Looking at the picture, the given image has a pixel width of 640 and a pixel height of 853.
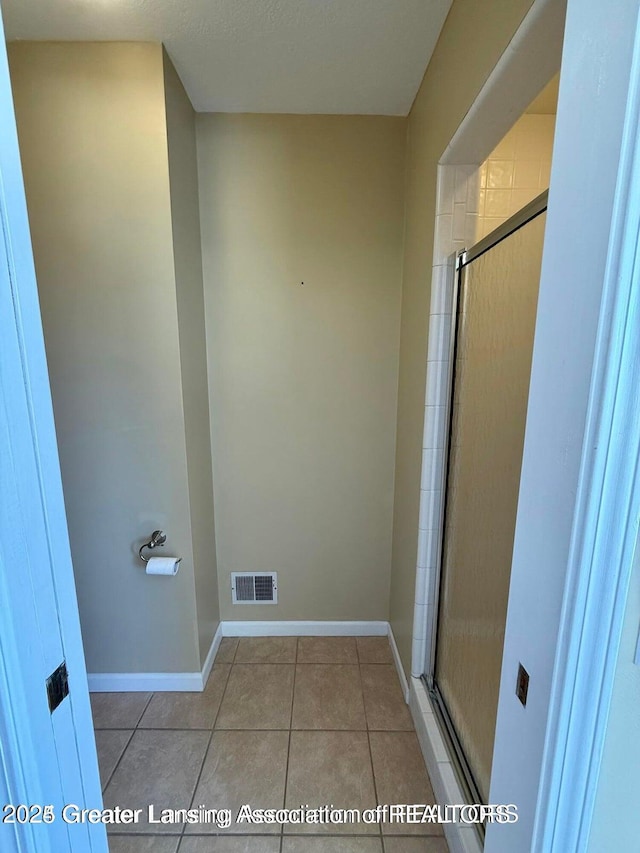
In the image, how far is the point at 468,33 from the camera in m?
1.15

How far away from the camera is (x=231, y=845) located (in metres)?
1.27

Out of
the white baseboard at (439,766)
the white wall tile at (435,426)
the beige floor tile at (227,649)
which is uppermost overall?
the white wall tile at (435,426)

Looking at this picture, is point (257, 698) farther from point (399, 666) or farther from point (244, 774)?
point (399, 666)

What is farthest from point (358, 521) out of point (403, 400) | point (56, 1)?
point (56, 1)

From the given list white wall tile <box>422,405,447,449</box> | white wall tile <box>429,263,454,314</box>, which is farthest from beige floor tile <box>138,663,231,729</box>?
white wall tile <box>429,263,454,314</box>

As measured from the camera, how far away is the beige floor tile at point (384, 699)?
5.64ft

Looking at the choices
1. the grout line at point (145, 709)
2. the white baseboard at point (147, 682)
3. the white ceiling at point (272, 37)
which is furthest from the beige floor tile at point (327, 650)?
the white ceiling at point (272, 37)

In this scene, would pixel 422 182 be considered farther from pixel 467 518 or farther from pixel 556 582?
pixel 556 582

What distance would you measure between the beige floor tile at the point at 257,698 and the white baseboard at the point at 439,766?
566 millimetres

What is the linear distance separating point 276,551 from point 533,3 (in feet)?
7.20

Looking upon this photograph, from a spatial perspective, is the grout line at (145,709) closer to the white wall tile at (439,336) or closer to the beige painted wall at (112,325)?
the beige painted wall at (112,325)

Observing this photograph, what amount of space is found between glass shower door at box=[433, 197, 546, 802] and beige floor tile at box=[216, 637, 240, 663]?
3.64 feet

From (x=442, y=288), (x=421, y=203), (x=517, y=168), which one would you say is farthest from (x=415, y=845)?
(x=517, y=168)

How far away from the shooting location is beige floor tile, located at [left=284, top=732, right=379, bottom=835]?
1333 mm
